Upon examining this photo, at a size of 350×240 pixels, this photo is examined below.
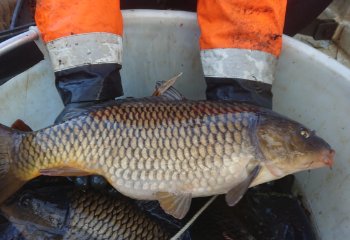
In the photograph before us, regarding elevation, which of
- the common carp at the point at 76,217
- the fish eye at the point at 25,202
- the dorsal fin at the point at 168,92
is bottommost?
the common carp at the point at 76,217

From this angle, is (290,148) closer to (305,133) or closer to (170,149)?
(305,133)

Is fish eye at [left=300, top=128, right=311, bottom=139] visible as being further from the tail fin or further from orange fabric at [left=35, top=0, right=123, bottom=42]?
the tail fin

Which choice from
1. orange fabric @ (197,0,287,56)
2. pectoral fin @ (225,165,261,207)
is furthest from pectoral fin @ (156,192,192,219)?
orange fabric @ (197,0,287,56)

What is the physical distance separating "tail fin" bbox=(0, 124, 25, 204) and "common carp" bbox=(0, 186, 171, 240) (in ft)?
0.19

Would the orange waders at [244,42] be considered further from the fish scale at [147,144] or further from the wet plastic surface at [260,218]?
the wet plastic surface at [260,218]

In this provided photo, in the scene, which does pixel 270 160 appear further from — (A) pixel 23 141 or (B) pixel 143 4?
(B) pixel 143 4

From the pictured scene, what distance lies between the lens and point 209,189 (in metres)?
1.22

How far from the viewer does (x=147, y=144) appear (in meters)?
1.19

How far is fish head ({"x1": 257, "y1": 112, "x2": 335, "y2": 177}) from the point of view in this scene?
117 cm

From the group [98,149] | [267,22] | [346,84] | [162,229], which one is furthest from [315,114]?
[98,149]

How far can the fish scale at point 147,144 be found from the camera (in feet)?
3.86

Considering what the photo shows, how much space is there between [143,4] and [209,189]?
1.12 meters

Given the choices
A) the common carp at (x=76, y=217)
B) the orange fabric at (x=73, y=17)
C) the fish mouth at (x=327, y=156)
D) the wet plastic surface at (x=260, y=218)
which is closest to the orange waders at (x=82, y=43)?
the orange fabric at (x=73, y=17)

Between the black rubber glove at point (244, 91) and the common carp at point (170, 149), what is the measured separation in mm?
161
